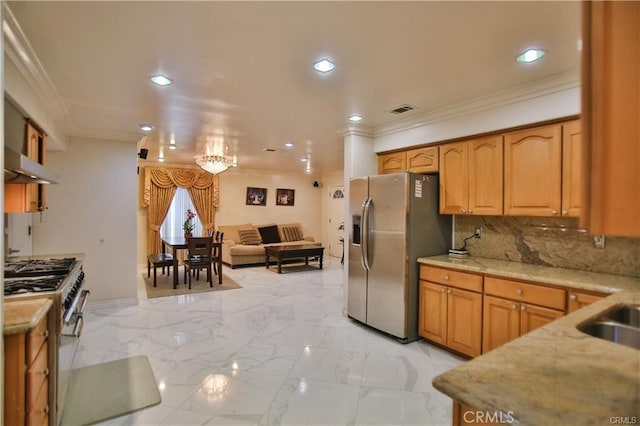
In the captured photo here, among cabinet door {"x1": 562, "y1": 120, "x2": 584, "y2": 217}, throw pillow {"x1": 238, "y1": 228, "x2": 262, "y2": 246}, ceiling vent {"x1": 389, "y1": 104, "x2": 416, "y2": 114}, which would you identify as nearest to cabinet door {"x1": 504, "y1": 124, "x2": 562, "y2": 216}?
cabinet door {"x1": 562, "y1": 120, "x2": 584, "y2": 217}

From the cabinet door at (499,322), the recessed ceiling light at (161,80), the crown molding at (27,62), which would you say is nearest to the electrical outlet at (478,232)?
the cabinet door at (499,322)

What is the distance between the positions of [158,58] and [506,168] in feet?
9.39

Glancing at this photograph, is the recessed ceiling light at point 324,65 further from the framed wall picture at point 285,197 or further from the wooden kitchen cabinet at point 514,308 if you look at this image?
the framed wall picture at point 285,197

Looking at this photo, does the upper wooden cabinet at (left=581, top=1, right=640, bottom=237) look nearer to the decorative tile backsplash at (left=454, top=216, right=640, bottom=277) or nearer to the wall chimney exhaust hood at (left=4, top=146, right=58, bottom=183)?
the wall chimney exhaust hood at (left=4, top=146, right=58, bottom=183)

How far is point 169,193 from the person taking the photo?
7742 mm

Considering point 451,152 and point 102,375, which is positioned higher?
point 451,152

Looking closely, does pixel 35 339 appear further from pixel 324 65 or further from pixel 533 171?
pixel 533 171

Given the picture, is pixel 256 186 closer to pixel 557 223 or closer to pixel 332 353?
pixel 332 353

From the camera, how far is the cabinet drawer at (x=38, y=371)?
1550 millimetres

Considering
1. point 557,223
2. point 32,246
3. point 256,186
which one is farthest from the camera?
point 256,186

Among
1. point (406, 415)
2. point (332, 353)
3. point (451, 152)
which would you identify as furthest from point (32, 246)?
point (451, 152)

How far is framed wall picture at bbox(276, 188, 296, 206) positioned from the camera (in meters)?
9.40

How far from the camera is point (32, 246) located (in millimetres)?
4137

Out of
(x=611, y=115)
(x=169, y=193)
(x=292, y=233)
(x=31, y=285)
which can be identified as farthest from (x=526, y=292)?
(x=169, y=193)
